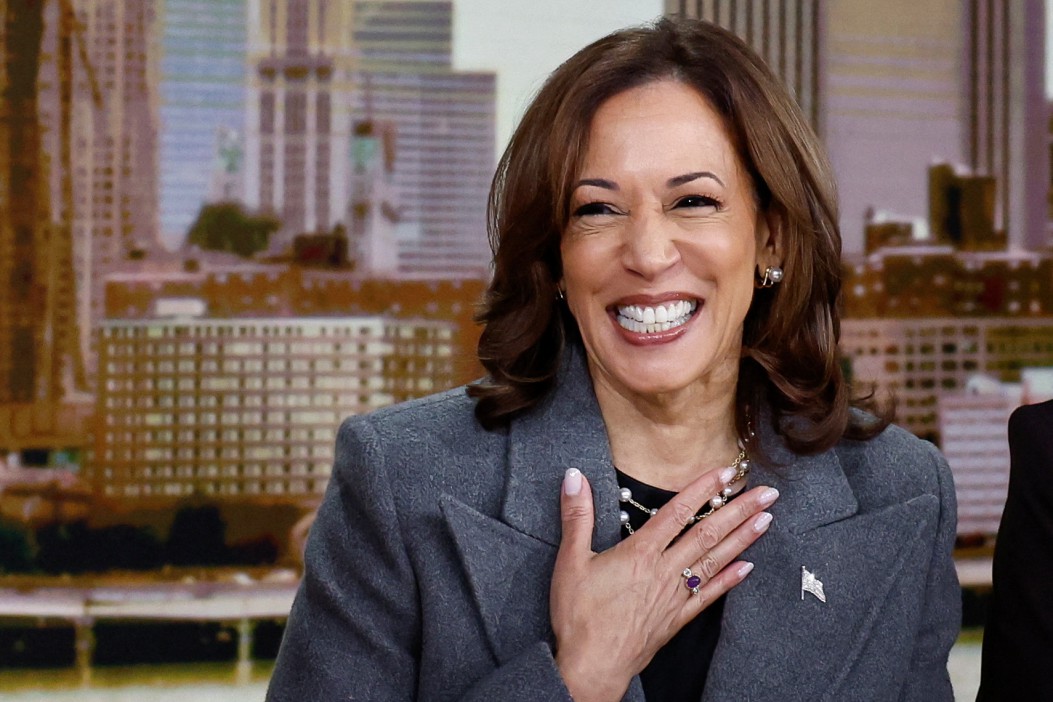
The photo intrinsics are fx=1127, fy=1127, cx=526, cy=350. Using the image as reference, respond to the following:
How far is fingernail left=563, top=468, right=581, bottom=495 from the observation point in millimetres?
1367

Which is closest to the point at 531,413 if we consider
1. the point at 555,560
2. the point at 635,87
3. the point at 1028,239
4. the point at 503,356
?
the point at 503,356

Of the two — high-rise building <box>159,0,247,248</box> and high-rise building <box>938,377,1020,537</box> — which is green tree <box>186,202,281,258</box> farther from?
high-rise building <box>938,377,1020,537</box>

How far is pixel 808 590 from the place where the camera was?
1.38m

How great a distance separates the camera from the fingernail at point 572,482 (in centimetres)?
137

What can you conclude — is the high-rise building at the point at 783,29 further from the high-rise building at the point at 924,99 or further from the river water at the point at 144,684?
the river water at the point at 144,684

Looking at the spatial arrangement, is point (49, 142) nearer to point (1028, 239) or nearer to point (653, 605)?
point (653, 605)

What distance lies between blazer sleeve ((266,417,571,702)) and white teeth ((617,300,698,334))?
0.34m

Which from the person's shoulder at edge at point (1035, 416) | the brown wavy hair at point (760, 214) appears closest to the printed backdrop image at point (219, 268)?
the brown wavy hair at point (760, 214)

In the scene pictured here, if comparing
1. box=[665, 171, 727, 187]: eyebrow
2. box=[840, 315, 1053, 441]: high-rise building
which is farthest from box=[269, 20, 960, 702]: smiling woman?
box=[840, 315, 1053, 441]: high-rise building

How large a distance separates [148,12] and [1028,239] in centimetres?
253

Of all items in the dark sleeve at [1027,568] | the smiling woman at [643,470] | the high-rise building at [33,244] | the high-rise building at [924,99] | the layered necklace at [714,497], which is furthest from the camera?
the high-rise building at [924,99]

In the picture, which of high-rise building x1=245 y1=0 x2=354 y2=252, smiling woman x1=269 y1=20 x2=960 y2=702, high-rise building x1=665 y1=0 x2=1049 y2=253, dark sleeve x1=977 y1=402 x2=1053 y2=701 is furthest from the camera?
high-rise building x1=665 y1=0 x2=1049 y2=253

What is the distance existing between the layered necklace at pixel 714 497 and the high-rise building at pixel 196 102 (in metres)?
1.85

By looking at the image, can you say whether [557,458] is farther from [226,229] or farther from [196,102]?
[196,102]
